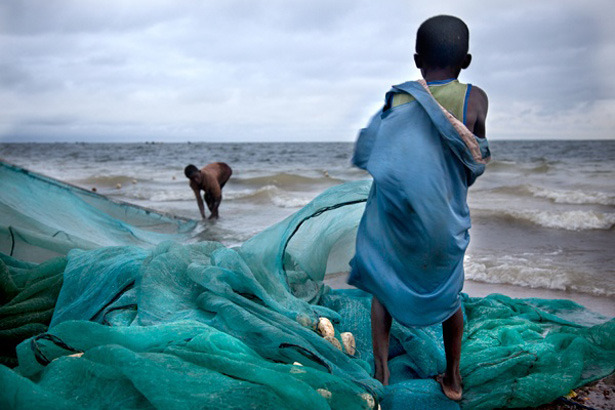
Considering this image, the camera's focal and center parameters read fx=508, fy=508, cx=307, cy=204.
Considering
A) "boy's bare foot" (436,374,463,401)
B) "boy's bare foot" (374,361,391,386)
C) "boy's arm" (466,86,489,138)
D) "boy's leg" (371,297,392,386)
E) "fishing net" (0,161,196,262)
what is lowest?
"boy's bare foot" (436,374,463,401)

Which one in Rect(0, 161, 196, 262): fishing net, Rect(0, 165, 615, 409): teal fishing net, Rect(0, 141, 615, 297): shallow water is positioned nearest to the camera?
Rect(0, 165, 615, 409): teal fishing net

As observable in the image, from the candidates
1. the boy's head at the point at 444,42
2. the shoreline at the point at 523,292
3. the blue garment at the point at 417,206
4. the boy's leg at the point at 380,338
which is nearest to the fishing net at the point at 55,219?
the shoreline at the point at 523,292

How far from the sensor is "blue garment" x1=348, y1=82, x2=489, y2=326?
204cm

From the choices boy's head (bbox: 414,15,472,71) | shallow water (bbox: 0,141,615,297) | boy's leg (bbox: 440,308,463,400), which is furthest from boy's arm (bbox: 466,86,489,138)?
shallow water (bbox: 0,141,615,297)

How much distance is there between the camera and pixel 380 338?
2.31 metres

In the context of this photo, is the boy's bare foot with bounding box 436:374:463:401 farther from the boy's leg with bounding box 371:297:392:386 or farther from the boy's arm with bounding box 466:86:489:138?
the boy's arm with bounding box 466:86:489:138

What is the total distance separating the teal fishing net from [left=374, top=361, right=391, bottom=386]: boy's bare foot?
0.08 meters

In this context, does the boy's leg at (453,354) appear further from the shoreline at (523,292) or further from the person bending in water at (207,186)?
the person bending in water at (207,186)

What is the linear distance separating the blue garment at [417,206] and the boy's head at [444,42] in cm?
16

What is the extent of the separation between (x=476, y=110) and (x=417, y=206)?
1.54 feet

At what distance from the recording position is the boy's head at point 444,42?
6.83 ft

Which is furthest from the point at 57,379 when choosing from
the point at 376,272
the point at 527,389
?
the point at 527,389

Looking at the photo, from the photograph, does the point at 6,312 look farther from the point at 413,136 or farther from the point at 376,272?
the point at 413,136

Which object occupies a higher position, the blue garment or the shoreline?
the blue garment
